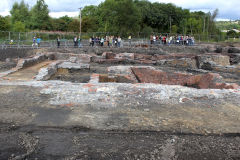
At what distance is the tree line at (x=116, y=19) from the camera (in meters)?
42.2

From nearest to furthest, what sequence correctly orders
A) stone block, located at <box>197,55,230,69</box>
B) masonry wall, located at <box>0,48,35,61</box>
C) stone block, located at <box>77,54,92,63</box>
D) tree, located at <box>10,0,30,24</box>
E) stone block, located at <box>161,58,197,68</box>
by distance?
1. stone block, located at <box>197,55,230,69</box>
2. stone block, located at <box>161,58,197,68</box>
3. masonry wall, located at <box>0,48,35,61</box>
4. stone block, located at <box>77,54,92,63</box>
5. tree, located at <box>10,0,30,24</box>

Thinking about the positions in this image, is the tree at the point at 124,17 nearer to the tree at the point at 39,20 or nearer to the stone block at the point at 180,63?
the tree at the point at 39,20

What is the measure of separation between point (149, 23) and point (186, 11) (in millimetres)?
13378

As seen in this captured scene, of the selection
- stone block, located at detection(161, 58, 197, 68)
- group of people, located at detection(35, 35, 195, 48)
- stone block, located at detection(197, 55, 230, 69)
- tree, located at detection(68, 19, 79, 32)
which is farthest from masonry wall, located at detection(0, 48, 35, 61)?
tree, located at detection(68, 19, 79, 32)

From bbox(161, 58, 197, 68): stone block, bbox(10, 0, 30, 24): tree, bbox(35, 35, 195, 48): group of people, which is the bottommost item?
bbox(161, 58, 197, 68): stone block

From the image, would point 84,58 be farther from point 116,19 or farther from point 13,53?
point 116,19

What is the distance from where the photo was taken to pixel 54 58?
16078 millimetres

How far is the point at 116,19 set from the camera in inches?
1684

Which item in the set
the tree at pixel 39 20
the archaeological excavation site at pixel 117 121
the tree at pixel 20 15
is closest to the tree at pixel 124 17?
the tree at pixel 39 20

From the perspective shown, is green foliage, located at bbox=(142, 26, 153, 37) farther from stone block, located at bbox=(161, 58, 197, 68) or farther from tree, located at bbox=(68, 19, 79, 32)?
stone block, located at bbox=(161, 58, 197, 68)

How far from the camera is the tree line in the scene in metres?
42.2

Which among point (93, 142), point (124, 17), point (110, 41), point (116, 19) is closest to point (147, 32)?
point (124, 17)

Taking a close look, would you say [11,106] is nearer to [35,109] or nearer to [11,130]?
[35,109]

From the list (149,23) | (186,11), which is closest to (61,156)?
(149,23)
